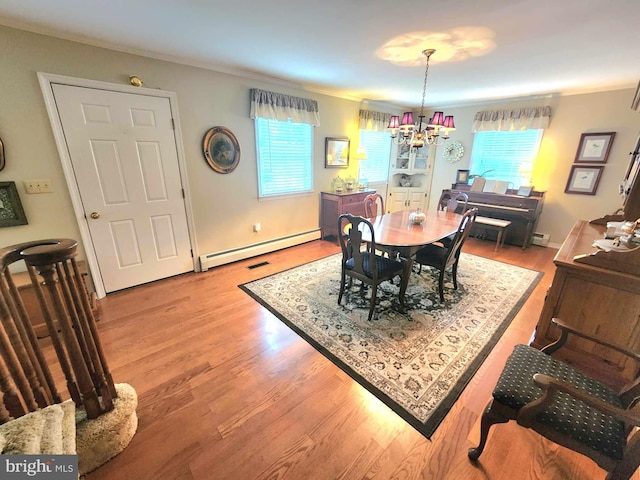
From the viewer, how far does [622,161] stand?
3564 millimetres

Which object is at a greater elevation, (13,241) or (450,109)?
(450,109)

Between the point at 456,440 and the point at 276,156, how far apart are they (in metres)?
3.58

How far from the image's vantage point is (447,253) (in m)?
2.55

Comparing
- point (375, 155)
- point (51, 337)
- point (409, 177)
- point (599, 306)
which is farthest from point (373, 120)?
point (51, 337)

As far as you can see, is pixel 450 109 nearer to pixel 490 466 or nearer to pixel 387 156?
pixel 387 156

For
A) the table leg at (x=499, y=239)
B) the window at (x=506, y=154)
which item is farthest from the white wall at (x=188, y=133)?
the table leg at (x=499, y=239)

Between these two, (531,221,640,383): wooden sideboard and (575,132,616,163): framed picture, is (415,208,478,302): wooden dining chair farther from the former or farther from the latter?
(575,132,616,163): framed picture

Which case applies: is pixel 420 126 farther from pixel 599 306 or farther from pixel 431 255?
pixel 599 306

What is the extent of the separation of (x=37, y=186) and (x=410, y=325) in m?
3.45

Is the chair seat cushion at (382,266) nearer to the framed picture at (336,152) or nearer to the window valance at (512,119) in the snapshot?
the framed picture at (336,152)

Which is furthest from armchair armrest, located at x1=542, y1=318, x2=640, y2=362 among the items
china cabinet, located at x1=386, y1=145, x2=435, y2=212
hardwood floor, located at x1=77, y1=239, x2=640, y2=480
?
china cabinet, located at x1=386, y1=145, x2=435, y2=212

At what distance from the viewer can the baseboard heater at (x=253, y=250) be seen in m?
3.38

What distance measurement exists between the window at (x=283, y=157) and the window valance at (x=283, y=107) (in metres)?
0.11

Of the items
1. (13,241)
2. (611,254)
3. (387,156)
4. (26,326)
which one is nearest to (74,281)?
(26,326)
